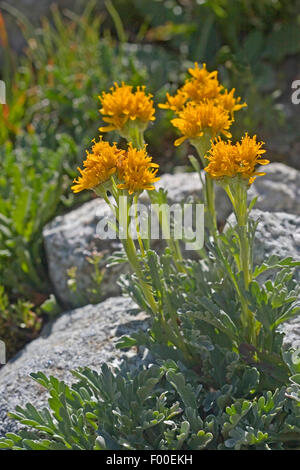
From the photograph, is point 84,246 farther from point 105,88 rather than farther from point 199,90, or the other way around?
point 105,88

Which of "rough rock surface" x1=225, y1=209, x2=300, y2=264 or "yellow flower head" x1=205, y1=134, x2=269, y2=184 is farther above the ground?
"yellow flower head" x1=205, y1=134, x2=269, y2=184

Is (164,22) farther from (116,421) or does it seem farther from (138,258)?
(116,421)

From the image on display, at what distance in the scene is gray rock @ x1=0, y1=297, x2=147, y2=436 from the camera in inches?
102

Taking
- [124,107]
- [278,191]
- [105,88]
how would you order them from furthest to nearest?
[105,88]
[278,191]
[124,107]

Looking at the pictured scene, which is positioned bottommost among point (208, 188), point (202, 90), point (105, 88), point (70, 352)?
point (70, 352)

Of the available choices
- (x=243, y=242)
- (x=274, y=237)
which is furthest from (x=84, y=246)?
(x=243, y=242)

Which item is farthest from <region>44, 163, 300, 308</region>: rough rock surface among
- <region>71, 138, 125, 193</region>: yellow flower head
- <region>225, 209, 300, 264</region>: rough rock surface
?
<region>71, 138, 125, 193</region>: yellow flower head

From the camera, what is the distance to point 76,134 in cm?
417

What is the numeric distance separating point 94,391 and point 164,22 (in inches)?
137

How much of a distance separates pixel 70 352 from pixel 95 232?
83cm

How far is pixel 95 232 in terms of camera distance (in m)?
3.36

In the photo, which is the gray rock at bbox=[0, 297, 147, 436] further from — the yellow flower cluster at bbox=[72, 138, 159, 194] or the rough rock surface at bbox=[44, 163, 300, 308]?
the yellow flower cluster at bbox=[72, 138, 159, 194]

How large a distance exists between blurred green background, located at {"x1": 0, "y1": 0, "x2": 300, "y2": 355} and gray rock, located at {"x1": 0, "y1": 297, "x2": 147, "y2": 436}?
480mm

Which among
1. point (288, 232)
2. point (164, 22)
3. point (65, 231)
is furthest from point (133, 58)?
point (288, 232)
